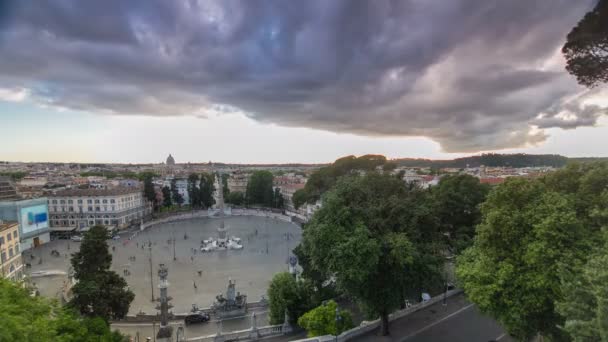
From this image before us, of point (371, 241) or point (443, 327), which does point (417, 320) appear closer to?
point (443, 327)

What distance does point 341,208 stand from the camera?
→ 14.3 metres

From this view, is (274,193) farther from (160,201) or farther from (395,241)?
(395,241)

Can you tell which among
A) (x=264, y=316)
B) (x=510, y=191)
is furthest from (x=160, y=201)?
(x=510, y=191)

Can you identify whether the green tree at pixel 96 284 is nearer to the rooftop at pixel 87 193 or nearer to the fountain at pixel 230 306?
the fountain at pixel 230 306

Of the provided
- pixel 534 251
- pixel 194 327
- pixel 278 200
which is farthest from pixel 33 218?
pixel 534 251

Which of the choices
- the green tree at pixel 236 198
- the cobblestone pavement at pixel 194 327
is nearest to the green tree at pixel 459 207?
the cobblestone pavement at pixel 194 327

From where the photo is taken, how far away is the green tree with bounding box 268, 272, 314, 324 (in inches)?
669

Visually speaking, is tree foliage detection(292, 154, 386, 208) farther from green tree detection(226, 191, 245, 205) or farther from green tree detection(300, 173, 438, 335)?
green tree detection(226, 191, 245, 205)

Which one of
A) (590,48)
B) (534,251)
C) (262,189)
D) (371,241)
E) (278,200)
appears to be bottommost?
(278,200)

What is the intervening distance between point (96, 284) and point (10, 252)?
44.5ft

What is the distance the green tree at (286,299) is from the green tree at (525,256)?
7886 mm

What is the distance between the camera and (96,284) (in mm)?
14984

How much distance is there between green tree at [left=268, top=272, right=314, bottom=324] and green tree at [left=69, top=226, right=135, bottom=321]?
630cm

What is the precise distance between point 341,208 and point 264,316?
9834 mm
